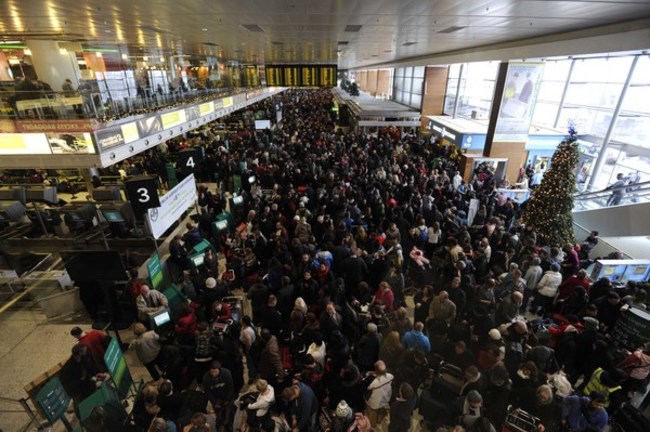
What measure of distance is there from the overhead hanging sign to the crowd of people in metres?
0.53

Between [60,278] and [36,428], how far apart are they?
11.7ft

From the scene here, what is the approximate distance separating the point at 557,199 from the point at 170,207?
937 centimetres

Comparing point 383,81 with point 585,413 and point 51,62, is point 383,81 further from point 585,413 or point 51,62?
point 585,413

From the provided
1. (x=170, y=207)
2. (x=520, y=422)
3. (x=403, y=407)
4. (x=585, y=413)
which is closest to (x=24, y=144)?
(x=170, y=207)

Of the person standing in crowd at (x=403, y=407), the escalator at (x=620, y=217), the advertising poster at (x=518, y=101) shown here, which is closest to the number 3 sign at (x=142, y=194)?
the person standing in crowd at (x=403, y=407)

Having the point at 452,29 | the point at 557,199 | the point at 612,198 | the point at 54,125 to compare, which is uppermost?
the point at 452,29

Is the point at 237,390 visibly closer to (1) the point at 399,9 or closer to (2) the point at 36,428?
(2) the point at 36,428

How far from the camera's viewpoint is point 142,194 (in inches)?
265

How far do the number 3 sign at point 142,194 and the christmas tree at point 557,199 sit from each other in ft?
29.8

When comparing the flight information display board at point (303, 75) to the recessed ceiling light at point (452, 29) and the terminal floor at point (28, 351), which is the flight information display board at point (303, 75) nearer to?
the recessed ceiling light at point (452, 29)

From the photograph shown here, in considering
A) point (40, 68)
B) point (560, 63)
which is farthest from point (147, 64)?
point (560, 63)

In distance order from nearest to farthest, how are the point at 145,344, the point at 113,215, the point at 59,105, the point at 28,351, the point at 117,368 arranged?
the point at 117,368
the point at 145,344
the point at 28,351
the point at 59,105
the point at 113,215

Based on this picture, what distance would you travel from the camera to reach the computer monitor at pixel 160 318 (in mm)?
5418

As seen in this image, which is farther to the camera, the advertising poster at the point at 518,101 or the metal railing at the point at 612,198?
the advertising poster at the point at 518,101
